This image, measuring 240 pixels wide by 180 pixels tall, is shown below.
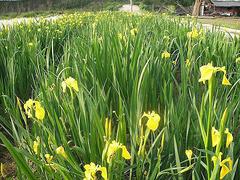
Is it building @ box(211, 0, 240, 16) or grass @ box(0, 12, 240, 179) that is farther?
building @ box(211, 0, 240, 16)

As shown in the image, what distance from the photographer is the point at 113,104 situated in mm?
1648

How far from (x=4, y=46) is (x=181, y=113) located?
5.08 ft

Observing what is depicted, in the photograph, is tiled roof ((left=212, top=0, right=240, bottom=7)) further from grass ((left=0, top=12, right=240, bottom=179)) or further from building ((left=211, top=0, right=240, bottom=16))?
grass ((left=0, top=12, right=240, bottom=179))

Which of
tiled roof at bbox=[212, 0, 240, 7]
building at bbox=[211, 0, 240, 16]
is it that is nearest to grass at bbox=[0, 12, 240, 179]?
building at bbox=[211, 0, 240, 16]

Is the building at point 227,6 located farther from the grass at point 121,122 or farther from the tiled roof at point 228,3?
the grass at point 121,122

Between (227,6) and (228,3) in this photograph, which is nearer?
(228,3)

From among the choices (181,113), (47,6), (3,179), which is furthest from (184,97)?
(47,6)

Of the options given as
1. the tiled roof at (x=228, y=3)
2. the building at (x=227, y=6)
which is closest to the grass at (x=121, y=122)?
the building at (x=227, y=6)

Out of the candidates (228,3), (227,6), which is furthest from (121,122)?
(227,6)

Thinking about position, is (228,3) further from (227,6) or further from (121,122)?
(121,122)

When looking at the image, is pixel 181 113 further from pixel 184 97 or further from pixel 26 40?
pixel 26 40

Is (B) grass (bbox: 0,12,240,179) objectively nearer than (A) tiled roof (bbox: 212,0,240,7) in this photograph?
Yes

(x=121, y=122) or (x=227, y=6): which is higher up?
(x=121, y=122)

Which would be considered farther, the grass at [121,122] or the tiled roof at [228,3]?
the tiled roof at [228,3]
